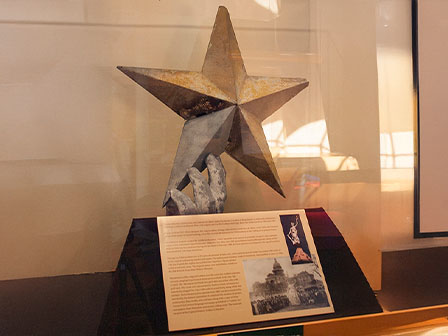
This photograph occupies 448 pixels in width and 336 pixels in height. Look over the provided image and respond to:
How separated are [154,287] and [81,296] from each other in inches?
9.5

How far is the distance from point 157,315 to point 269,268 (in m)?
0.25

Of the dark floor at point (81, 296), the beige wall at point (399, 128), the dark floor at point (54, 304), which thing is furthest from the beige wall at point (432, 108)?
the dark floor at point (54, 304)

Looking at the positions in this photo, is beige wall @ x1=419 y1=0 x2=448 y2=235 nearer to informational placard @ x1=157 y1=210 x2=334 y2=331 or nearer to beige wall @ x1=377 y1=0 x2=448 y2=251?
beige wall @ x1=377 y1=0 x2=448 y2=251

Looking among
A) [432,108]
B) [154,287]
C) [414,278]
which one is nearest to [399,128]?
[432,108]

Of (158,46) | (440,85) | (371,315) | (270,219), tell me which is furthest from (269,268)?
(440,85)

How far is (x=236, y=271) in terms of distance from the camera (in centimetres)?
84

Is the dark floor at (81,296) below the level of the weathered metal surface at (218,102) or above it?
below

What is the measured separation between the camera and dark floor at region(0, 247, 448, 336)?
799mm

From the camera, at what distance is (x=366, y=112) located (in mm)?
1363

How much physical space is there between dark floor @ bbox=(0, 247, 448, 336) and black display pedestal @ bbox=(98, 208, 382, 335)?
54mm

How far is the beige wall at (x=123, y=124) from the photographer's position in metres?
1.08

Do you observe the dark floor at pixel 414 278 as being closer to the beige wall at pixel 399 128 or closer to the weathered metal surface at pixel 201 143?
the beige wall at pixel 399 128

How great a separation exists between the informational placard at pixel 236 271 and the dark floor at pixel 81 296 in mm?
189

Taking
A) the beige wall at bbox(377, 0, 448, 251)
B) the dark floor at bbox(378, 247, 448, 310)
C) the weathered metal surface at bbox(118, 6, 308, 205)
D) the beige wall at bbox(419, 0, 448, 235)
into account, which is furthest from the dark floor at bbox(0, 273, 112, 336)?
the beige wall at bbox(419, 0, 448, 235)
